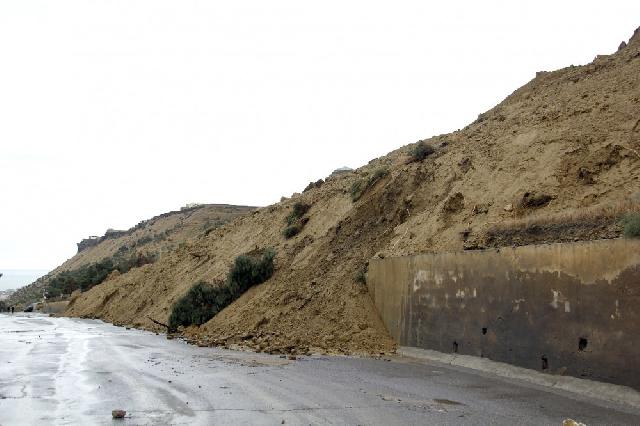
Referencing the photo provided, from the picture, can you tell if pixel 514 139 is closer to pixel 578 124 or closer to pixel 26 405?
pixel 578 124

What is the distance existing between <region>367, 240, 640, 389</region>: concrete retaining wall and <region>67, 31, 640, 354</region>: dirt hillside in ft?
6.43

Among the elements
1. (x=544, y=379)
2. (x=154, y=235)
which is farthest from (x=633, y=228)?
(x=154, y=235)

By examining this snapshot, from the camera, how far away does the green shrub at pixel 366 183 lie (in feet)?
102

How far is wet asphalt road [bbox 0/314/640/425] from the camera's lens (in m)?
8.98

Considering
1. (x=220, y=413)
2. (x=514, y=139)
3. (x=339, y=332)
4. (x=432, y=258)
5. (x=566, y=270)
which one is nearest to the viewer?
(x=220, y=413)

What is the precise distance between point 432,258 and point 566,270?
558 centimetres

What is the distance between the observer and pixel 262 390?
37.5 ft

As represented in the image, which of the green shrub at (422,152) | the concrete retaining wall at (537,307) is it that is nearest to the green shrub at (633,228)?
the concrete retaining wall at (537,307)

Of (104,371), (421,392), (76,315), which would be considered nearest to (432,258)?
(421,392)

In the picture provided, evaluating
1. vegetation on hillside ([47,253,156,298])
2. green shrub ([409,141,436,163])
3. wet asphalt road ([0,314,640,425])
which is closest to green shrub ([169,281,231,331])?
green shrub ([409,141,436,163])

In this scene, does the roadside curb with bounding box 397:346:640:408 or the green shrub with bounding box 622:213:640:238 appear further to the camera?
the green shrub with bounding box 622:213:640:238

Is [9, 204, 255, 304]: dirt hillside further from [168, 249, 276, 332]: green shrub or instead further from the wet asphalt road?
the wet asphalt road

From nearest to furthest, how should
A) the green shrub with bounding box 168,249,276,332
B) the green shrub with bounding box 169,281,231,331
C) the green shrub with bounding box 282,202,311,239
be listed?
the green shrub with bounding box 168,249,276,332, the green shrub with bounding box 169,281,231,331, the green shrub with bounding box 282,202,311,239

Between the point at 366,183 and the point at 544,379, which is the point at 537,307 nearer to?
the point at 544,379
